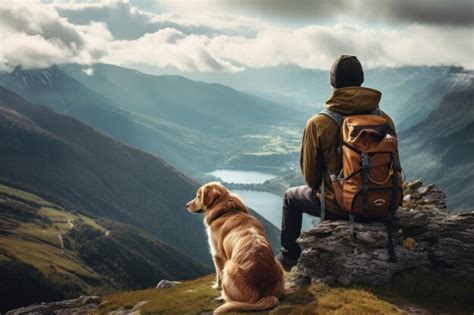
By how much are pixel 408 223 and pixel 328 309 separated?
15.1 ft

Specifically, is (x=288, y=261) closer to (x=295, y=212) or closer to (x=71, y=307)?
(x=295, y=212)

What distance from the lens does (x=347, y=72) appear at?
552 inches

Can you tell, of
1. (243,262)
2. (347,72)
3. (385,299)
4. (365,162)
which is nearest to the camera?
(365,162)

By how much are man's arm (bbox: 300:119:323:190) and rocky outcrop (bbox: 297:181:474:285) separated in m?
2.21

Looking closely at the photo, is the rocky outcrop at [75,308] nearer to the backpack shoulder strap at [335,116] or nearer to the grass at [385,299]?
the grass at [385,299]

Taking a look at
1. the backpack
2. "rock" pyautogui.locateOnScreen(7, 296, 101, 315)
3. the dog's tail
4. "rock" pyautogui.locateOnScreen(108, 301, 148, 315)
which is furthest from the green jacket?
"rock" pyautogui.locateOnScreen(7, 296, 101, 315)

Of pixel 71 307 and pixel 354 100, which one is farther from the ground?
pixel 354 100

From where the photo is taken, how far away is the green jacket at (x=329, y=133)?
13656mm

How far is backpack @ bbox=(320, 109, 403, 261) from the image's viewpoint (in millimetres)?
12844

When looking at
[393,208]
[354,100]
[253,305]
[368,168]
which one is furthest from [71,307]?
[354,100]

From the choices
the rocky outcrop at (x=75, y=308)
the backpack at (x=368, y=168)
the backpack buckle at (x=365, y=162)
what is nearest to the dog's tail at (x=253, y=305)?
the backpack at (x=368, y=168)

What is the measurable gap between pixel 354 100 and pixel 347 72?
945mm

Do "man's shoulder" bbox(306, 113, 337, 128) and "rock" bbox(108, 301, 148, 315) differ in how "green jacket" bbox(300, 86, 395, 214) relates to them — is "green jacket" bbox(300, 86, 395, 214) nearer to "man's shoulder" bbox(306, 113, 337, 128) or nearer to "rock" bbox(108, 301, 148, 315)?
"man's shoulder" bbox(306, 113, 337, 128)

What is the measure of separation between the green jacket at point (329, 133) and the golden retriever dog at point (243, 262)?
2.65m
